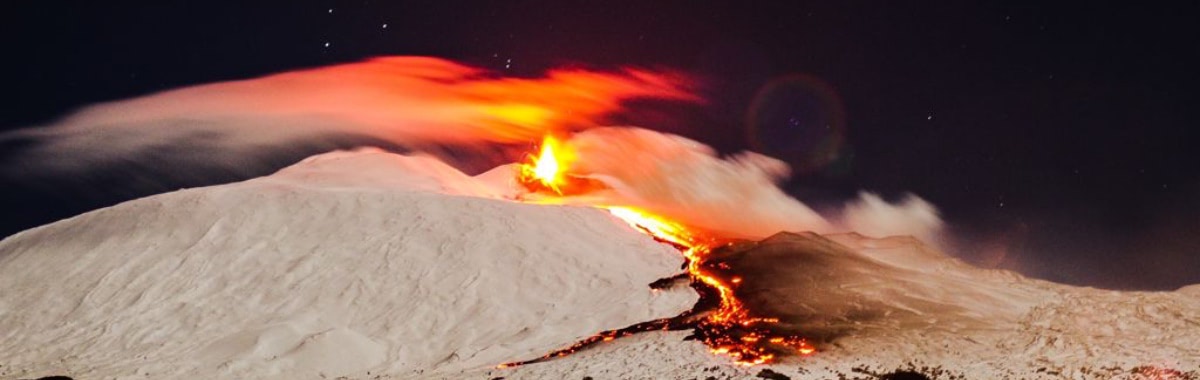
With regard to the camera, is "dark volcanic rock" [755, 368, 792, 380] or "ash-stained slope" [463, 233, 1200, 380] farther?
"ash-stained slope" [463, 233, 1200, 380]

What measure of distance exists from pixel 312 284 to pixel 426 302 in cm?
1263

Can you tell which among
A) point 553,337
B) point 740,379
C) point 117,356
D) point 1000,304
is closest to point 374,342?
point 553,337

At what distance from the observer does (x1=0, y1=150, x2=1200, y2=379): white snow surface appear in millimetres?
56781

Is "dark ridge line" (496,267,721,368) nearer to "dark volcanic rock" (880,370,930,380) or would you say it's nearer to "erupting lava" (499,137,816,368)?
"erupting lava" (499,137,816,368)

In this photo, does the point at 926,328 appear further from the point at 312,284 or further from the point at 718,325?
the point at 312,284

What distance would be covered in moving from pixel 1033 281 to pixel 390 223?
67.1 meters

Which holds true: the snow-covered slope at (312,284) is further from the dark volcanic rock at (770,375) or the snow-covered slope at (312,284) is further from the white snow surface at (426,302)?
the dark volcanic rock at (770,375)

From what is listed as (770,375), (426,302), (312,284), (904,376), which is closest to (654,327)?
(770,375)

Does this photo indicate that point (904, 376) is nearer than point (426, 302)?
Yes

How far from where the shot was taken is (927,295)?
7656 cm

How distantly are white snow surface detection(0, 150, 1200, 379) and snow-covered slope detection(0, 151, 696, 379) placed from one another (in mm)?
270

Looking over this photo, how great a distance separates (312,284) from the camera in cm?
8319

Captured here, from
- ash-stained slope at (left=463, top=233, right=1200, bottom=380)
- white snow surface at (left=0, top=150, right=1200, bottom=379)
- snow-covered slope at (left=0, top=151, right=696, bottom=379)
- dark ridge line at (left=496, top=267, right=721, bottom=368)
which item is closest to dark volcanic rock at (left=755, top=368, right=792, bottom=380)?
ash-stained slope at (left=463, top=233, right=1200, bottom=380)

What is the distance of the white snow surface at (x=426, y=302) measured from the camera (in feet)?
186
